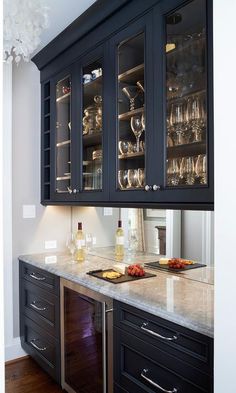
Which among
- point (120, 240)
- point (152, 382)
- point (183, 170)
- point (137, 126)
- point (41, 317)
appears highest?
point (137, 126)

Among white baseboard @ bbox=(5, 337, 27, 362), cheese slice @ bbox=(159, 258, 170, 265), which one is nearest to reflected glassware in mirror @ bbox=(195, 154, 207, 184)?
cheese slice @ bbox=(159, 258, 170, 265)

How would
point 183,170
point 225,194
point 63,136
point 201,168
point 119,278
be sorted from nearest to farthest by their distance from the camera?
point 225,194
point 201,168
point 183,170
point 119,278
point 63,136

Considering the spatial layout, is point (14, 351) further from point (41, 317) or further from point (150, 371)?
point (150, 371)

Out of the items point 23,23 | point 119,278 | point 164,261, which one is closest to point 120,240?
point 164,261

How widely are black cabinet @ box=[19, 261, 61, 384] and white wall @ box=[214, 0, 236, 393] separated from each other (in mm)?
1487

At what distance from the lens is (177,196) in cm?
150

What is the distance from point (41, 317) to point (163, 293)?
4.18 feet

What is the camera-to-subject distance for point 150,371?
4.55 feet

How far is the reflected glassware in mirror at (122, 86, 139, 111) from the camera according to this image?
1.80 m

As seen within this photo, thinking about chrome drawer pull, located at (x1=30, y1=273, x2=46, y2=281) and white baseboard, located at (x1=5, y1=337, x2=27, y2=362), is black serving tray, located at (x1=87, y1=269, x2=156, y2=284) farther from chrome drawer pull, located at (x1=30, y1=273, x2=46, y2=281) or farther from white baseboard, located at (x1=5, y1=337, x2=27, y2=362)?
white baseboard, located at (x1=5, y1=337, x2=27, y2=362)

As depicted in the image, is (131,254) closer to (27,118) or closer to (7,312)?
(7,312)

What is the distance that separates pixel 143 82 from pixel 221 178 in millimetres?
1003

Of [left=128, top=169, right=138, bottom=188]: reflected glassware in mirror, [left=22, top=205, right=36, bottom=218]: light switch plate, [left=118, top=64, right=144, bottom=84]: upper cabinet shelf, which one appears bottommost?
[left=22, top=205, right=36, bottom=218]: light switch plate

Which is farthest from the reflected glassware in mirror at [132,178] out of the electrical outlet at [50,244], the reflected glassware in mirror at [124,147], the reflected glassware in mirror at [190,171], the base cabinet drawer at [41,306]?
the electrical outlet at [50,244]
